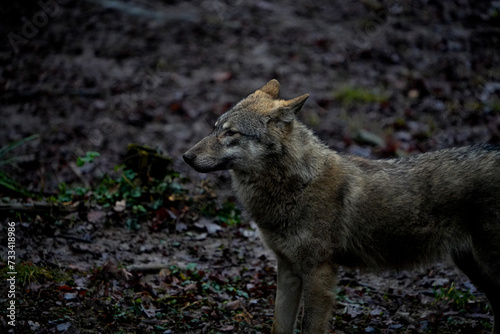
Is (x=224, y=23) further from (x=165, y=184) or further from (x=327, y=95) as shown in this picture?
(x=165, y=184)

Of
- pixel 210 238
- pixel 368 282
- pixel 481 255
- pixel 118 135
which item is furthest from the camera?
pixel 118 135

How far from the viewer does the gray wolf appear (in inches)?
181

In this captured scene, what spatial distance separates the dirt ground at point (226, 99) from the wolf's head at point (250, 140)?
1.71 meters

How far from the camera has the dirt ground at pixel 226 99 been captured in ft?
19.2

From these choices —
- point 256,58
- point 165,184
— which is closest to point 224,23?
point 256,58

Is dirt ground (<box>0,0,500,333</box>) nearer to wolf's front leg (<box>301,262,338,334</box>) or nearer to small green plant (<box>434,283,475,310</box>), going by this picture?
small green plant (<box>434,283,475,310</box>)

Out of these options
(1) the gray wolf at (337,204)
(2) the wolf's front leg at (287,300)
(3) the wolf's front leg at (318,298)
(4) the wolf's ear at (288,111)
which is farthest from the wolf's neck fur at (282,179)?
(3) the wolf's front leg at (318,298)

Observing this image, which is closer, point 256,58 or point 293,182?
point 293,182

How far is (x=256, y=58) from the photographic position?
1240 centimetres

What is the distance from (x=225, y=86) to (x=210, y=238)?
5408 mm

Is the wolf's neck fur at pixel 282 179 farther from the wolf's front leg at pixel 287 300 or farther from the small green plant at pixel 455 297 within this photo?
the small green plant at pixel 455 297

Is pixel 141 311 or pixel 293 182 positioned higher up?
pixel 293 182

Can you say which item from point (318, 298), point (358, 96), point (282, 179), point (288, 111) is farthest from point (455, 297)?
point (358, 96)

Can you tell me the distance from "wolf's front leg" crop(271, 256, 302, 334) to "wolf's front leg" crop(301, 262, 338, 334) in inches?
13.0
